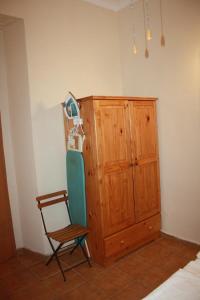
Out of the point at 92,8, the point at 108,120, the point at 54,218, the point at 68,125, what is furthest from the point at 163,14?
the point at 54,218

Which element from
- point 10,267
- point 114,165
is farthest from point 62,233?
point 114,165

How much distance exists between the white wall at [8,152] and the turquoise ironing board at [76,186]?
2.57 feet

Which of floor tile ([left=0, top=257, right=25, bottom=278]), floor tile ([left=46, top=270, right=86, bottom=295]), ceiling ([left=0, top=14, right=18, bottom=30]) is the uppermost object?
ceiling ([left=0, top=14, right=18, bottom=30])

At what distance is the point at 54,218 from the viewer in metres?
3.11

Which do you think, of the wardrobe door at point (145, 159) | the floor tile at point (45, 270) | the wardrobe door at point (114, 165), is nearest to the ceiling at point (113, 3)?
the wardrobe door at point (145, 159)

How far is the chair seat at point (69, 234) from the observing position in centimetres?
256

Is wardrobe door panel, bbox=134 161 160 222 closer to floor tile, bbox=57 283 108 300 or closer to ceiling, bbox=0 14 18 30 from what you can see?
floor tile, bbox=57 283 108 300

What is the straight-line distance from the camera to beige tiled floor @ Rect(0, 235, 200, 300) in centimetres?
235

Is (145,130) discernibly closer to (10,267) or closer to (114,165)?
(114,165)

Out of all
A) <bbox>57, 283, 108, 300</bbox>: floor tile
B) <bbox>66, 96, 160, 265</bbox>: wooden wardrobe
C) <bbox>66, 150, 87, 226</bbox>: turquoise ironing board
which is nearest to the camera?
<bbox>57, 283, 108, 300</bbox>: floor tile

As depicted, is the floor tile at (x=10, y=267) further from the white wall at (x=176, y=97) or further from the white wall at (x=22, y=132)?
the white wall at (x=176, y=97)

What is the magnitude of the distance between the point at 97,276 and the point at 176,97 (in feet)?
7.61

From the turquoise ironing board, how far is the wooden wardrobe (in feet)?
0.21

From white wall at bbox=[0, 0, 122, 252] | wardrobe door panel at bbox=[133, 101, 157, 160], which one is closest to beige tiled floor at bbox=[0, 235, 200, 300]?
white wall at bbox=[0, 0, 122, 252]
